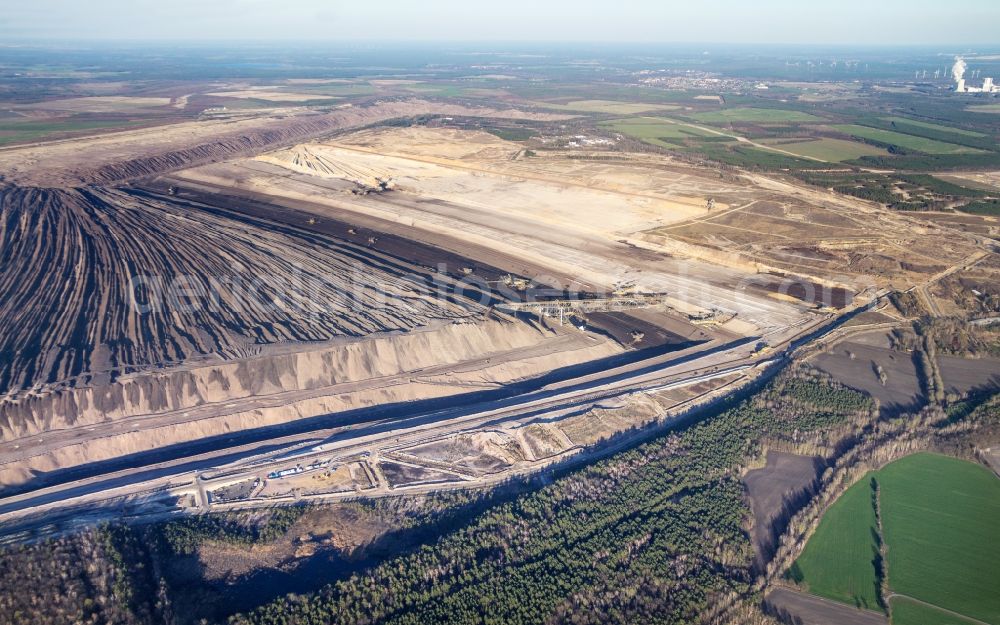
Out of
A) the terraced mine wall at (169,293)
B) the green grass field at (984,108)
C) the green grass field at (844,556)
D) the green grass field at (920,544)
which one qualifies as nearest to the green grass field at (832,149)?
the green grass field at (984,108)

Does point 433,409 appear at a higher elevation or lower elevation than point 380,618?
higher

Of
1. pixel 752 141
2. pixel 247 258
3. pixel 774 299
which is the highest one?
pixel 752 141

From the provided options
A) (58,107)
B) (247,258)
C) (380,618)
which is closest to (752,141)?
(247,258)

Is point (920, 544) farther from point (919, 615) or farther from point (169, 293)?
point (169, 293)

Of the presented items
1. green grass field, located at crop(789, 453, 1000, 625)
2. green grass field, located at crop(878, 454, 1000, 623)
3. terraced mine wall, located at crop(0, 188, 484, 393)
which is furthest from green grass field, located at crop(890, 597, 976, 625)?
terraced mine wall, located at crop(0, 188, 484, 393)

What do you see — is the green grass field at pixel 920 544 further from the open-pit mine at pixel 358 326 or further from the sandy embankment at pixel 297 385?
the sandy embankment at pixel 297 385

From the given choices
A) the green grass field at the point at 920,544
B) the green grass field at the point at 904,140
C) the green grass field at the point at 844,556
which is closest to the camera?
the green grass field at the point at 920,544

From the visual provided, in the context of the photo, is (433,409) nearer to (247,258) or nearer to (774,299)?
(247,258)
